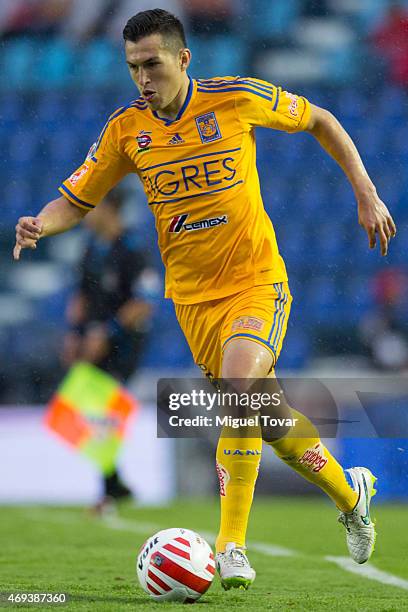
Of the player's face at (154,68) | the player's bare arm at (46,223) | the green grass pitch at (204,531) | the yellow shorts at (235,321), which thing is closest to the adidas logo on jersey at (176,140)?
the player's face at (154,68)

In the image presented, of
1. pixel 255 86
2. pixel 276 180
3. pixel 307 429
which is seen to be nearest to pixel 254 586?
pixel 307 429

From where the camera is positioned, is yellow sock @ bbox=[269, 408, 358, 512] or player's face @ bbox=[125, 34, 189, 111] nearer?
player's face @ bbox=[125, 34, 189, 111]

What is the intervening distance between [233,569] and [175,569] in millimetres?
262

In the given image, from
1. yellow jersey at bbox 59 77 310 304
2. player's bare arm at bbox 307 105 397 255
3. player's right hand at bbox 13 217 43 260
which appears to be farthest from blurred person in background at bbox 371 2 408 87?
player's right hand at bbox 13 217 43 260

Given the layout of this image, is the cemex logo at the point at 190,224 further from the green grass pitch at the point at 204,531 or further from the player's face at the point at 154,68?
the green grass pitch at the point at 204,531

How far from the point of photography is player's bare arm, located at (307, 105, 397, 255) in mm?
3875

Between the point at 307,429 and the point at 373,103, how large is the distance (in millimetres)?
9790

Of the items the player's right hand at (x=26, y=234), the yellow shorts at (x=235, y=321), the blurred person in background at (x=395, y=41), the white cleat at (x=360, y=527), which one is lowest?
the white cleat at (x=360, y=527)

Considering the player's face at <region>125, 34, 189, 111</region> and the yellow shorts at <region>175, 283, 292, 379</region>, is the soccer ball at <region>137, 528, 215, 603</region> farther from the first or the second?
the player's face at <region>125, 34, 189, 111</region>

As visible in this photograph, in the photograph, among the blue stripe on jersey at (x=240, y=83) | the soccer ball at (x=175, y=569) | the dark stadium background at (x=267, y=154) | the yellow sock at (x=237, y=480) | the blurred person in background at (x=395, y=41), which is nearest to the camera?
the soccer ball at (x=175, y=569)

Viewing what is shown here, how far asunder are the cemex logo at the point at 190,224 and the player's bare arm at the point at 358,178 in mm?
501

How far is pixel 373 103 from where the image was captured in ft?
43.7

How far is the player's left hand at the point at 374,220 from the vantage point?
12.7 feet

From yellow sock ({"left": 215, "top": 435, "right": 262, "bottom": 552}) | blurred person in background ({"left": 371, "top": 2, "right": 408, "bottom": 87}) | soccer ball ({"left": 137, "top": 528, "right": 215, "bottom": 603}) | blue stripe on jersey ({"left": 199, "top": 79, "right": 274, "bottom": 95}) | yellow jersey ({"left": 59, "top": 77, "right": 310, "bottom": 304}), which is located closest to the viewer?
soccer ball ({"left": 137, "top": 528, "right": 215, "bottom": 603})
